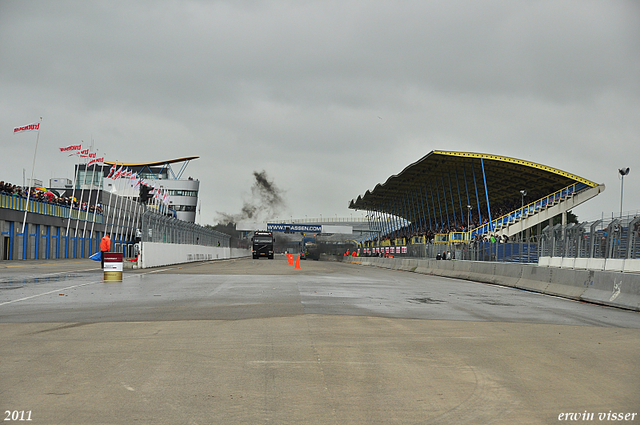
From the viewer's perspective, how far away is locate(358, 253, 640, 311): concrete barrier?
15.5m

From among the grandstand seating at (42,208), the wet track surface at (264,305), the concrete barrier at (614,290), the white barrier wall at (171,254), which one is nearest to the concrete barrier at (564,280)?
the concrete barrier at (614,290)

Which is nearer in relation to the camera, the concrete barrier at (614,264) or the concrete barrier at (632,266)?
the concrete barrier at (632,266)

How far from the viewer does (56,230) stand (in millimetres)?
60625

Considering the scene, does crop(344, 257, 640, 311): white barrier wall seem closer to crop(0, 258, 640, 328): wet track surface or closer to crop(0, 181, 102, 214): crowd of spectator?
crop(0, 258, 640, 328): wet track surface

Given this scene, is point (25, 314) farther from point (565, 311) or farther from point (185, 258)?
point (185, 258)

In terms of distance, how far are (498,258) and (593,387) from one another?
26513mm

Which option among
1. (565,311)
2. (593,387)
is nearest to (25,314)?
(593,387)

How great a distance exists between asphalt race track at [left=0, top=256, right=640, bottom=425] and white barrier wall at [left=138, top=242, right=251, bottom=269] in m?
22.0

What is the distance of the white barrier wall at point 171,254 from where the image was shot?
115 feet

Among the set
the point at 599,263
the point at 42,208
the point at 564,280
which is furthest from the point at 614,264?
the point at 42,208

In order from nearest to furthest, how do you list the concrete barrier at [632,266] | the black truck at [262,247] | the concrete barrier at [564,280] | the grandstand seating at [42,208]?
the concrete barrier at [564,280]
the concrete barrier at [632,266]
the grandstand seating at [42,208]
the black truck at [262,247]

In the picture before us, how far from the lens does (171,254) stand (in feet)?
144

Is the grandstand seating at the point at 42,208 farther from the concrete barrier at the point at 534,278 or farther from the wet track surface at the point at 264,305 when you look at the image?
the concrete barrier at the point at 534,278

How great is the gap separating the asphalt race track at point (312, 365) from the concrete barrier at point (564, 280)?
2677 millimetres
